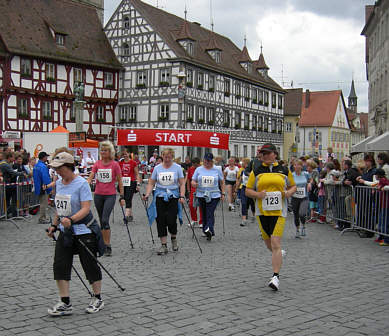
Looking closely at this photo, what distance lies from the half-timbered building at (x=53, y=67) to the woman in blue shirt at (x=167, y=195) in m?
28.6

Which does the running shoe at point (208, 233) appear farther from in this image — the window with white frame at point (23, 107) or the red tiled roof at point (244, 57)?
the red tiled roof at point (244, 57)

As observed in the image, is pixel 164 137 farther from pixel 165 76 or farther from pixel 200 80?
pixel 200 80

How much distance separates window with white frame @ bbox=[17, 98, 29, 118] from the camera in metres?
39.1

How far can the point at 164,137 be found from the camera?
2456cm

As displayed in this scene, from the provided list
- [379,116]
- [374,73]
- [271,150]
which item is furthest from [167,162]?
[374,73]

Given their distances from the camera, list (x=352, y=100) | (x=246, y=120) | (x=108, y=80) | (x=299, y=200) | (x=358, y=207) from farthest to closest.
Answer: (x=352, y=100), (x=246, y=120), (x=108, y=80), (x=358, y=207), (x=299, y=200)

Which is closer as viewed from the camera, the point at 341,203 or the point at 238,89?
the point at 341,203

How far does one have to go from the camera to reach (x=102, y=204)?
9.73m

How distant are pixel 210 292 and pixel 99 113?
132 feet

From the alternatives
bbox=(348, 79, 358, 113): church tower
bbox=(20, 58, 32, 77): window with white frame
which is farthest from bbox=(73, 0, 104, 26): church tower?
bbox=(348, 79, 358, 113): church tower

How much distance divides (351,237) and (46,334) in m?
9.04

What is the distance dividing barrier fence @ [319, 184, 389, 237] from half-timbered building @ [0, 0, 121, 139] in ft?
85.5

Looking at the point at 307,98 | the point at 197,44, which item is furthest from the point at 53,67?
the point at 307,98

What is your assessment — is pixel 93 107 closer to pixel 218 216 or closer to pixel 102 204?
pixel 218 216
